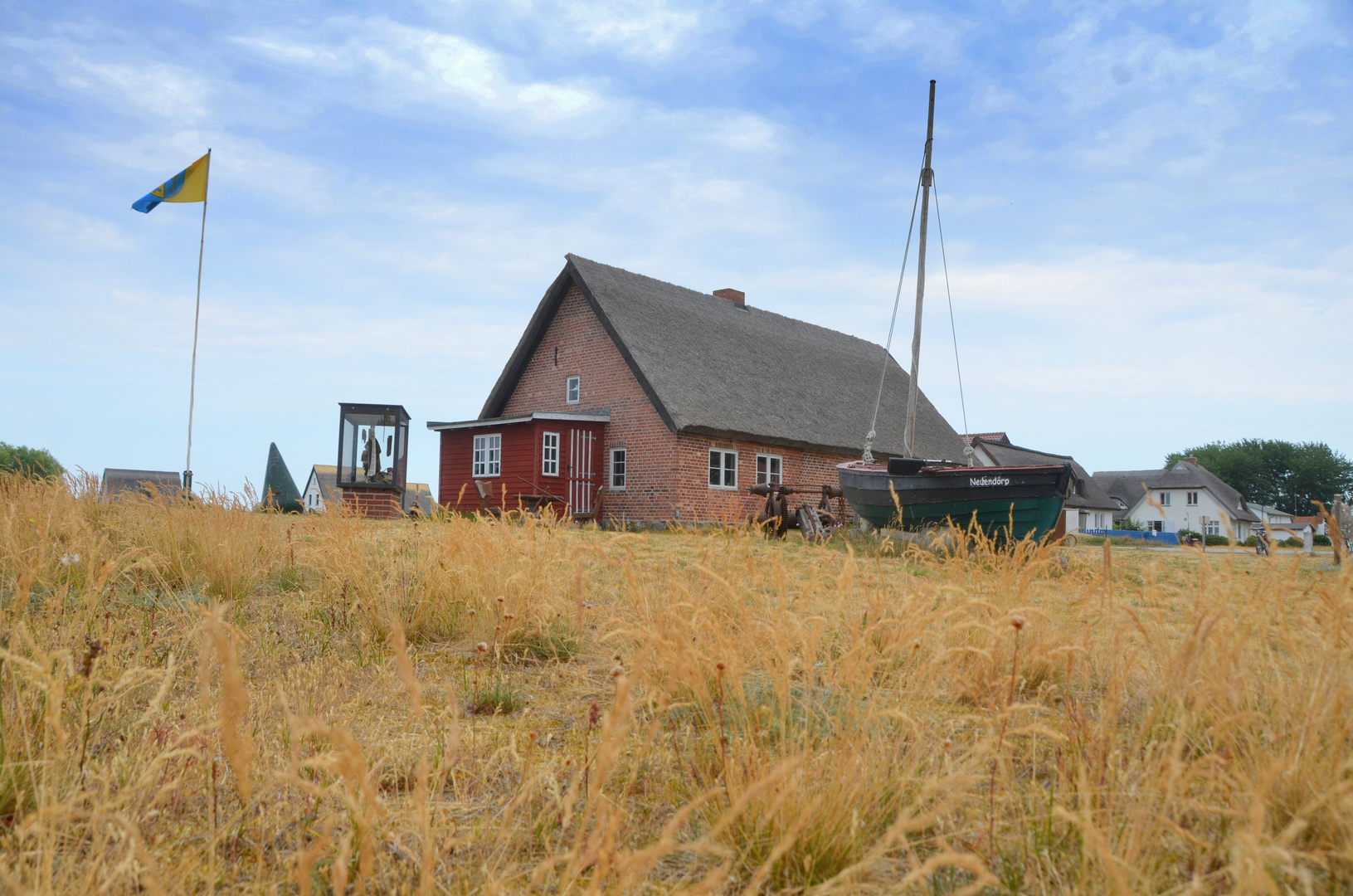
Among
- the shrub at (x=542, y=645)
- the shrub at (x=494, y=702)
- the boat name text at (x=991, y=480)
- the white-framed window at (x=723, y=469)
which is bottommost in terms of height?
the shrub at (x=494, y=702)

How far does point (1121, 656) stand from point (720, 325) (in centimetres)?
2219

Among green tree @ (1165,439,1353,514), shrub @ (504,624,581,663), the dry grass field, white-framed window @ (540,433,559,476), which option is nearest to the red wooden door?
white-framed window @ (540,433,559,476)

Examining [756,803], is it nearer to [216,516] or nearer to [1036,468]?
[216,516]

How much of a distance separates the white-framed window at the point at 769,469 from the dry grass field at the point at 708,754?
54.1 ft

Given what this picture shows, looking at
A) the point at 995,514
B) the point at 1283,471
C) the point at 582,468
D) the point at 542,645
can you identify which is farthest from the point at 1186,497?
the point at 542,645

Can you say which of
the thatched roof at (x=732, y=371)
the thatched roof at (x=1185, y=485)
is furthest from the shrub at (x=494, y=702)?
the thatched roof at (x=1185, y=485)

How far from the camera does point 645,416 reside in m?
20.2

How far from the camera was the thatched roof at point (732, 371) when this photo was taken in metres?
20.1

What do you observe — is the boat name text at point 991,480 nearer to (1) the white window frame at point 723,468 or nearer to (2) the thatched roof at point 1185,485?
(1) the white window frame at point 723,468

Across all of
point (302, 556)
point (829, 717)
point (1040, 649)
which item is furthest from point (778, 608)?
point (302, 556)

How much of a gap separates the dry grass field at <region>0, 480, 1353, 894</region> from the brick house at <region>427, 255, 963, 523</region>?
46.9 feet

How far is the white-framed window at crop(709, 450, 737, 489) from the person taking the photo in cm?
2020

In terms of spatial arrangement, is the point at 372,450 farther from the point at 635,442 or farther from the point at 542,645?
the point at 542,645

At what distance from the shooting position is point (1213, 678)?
7.49 ft
